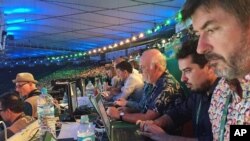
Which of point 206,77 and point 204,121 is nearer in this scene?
point 204,121

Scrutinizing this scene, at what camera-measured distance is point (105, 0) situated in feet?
25.2

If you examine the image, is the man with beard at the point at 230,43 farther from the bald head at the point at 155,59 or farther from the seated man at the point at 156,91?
the bald head at the point at 155,59

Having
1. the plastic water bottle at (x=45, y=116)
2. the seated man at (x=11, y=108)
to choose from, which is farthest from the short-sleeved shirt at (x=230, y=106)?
the seated man at (x=11, y=108)

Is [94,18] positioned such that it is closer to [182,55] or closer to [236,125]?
[182,55]

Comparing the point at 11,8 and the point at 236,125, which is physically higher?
the point at 11,8

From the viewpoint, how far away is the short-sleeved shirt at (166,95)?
2533 mm

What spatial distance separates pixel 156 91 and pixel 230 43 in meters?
1.55

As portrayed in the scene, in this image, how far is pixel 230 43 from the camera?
1188 millimetres

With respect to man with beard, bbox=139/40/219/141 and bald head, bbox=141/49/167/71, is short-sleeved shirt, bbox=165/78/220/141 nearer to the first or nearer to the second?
man with beard, bbox=139/40/219/141

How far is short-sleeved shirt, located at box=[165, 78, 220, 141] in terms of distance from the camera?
1.83m

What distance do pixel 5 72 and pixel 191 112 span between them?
24570 millimetres

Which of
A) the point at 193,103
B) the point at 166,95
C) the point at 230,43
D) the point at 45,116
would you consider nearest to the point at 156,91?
the point at 166,95

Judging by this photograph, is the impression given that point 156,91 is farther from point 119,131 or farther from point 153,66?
point 119,131

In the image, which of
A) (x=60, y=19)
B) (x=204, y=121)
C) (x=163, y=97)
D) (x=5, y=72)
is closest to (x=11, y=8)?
(x=60, y=19)
